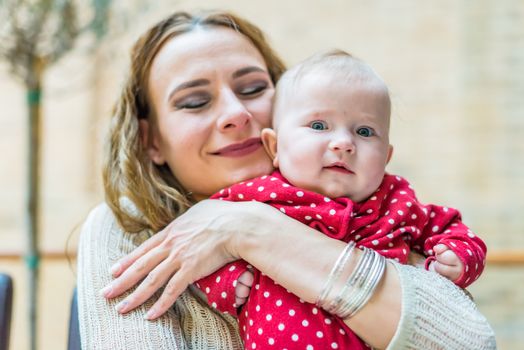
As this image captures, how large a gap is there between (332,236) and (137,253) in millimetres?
444

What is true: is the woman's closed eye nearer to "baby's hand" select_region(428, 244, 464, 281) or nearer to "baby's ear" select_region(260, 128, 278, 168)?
"baby's ear" select_region(260, 128, 278, 168)

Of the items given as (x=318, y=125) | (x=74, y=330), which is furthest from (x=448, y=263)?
(x=74, y=330)

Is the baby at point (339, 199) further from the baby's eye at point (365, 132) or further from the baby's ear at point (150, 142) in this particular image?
the baby's ear at point (150, 142)

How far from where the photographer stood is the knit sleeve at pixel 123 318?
1352 millimetres

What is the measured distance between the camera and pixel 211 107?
1632 mm

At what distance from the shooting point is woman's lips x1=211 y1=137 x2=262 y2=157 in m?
1.59

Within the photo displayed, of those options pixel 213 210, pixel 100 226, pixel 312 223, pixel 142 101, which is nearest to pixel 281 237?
pixel 312 223

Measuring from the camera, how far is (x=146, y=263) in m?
1.44

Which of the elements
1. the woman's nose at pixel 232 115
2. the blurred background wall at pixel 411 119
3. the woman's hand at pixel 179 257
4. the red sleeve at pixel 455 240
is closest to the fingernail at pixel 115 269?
the woman's hand at pixel 179 257

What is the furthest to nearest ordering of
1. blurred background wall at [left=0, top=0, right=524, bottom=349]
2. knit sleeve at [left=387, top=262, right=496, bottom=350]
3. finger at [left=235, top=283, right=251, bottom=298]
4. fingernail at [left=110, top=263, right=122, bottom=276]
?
blurred background wall at [left=0, top=0, right=524, bottom=349], fingernail at [left=110, top=263, right=122, bottom=276], finger at [left=235, top=283, right=251, bottom=298], knit sleeve at [left=387, top=262, right=496, bottom=350]

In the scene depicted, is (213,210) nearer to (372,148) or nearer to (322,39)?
(372,148)

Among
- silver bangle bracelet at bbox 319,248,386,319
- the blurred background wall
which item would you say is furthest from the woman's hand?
the blurred background wall

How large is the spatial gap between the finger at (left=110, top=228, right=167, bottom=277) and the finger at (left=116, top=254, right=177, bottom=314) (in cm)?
7

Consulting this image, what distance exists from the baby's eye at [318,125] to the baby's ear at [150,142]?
523mm
